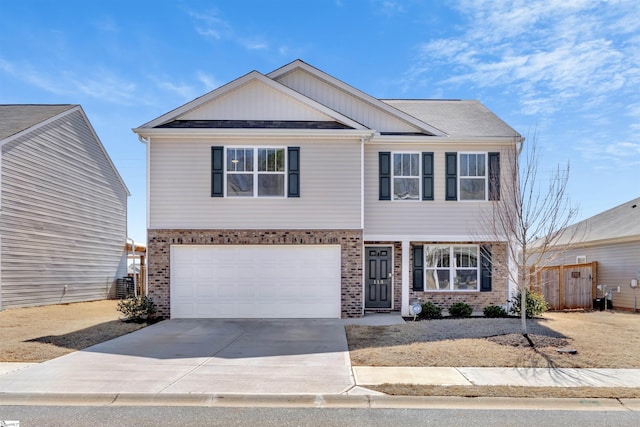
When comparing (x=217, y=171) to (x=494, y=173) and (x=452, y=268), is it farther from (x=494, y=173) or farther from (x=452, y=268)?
(x=494, y=173)

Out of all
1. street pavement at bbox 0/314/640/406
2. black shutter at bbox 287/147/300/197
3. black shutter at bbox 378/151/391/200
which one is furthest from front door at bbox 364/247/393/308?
street pavement at bbox 0/314/640/406

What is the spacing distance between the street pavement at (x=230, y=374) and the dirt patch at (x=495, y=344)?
44 centimetres

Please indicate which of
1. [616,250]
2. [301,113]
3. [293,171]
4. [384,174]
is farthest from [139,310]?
[616,250]

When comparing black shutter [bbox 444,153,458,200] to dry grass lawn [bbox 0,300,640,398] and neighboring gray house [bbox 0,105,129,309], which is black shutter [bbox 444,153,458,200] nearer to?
dry grass lawn [bbox 0,300,640,398]

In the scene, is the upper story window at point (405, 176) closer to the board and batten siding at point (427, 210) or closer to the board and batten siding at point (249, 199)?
the board and batten siding at point (427, 210)

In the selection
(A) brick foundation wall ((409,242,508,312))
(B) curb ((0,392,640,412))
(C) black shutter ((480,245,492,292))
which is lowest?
(B) curb ((0,392,640,412))

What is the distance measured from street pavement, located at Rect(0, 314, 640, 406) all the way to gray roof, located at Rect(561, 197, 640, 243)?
40.3 feet

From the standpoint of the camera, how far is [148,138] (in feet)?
49.7

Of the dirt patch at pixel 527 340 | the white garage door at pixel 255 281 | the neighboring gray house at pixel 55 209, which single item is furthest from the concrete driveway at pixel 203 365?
the neighboring gray house at pixel 55 209

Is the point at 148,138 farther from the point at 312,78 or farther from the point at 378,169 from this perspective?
Result: the point at 378,169

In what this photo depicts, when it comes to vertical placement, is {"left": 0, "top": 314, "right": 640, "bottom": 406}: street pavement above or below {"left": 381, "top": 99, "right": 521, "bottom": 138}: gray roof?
below

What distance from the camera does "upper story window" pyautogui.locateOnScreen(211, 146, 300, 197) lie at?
49.5ft

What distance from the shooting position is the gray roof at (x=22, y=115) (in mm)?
18380

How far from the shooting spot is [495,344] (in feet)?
34.3
